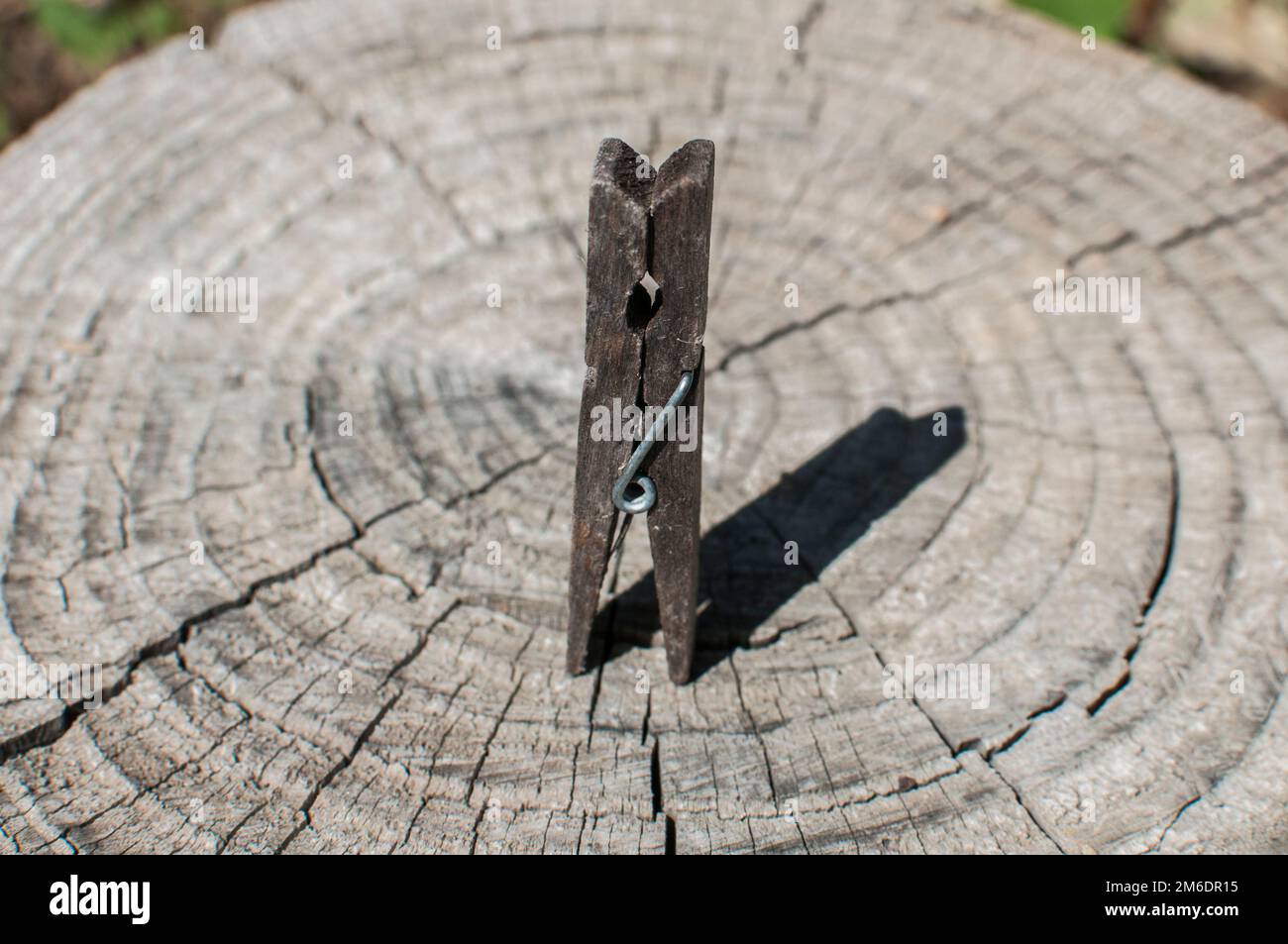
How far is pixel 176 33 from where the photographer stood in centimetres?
573

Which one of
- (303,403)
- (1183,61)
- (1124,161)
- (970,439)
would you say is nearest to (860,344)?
(970,439)

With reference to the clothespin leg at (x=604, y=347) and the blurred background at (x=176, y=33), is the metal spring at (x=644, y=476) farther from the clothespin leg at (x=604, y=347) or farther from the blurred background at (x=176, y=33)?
the blurred background at (x=176, y=33)

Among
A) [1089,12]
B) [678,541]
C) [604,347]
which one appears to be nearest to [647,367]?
[604,347]

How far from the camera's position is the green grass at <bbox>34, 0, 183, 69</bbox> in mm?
5520

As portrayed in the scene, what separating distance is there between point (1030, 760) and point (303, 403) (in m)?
1.81

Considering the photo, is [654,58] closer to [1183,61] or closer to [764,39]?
[764,39]

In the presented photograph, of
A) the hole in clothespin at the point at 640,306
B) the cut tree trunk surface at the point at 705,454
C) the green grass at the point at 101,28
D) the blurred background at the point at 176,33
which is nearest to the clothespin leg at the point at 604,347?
the hole in clothespin at the point at 640,306

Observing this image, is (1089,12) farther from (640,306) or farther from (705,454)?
(640,306)

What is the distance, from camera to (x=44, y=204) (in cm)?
326

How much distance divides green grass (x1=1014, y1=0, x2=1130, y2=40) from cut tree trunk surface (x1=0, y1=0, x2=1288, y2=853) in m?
1.29

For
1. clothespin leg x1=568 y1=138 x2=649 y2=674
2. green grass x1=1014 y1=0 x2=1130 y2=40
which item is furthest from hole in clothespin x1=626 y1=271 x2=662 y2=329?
green grass x1=1014 y1=0 x2=1130 y2=40

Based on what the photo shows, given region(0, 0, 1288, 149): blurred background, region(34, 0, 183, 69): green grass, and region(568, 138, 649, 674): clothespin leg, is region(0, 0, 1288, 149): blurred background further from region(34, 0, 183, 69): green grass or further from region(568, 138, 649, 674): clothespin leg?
region(568, 138, 649, 674): clothespin leg

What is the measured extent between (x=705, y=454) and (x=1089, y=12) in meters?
3.35
